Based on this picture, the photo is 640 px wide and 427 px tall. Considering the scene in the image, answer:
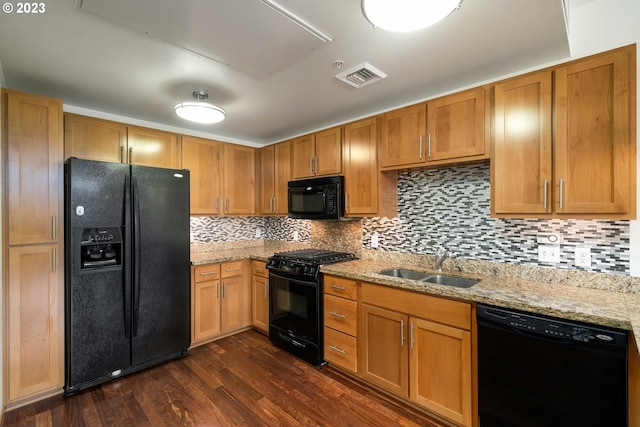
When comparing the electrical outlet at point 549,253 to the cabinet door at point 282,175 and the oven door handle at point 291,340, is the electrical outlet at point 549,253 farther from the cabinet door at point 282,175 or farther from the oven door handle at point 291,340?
the cabinet door at point 282,175

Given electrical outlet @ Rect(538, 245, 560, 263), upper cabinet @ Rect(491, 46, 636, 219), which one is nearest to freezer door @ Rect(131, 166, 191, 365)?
upper cabinet @ Rect(491, 46, 636, 219)

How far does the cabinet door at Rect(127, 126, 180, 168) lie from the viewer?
112 inches

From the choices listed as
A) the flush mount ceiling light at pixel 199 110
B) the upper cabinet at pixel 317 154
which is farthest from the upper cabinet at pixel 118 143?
the upper cabinet at pixel 317 154

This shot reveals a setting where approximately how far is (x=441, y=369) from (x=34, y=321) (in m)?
2.95

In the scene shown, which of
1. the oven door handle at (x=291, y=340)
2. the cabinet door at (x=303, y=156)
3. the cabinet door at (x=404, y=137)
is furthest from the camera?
the cabinet door at (x=303, y=156)

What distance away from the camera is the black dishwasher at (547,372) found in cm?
135

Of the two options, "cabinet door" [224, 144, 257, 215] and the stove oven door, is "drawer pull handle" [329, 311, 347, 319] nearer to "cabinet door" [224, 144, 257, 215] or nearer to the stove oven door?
the stove oven door

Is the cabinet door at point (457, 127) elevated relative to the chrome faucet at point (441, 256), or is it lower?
elevated

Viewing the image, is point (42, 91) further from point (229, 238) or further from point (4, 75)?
point (229, 238)

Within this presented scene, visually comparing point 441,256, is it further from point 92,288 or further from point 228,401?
point 92,288

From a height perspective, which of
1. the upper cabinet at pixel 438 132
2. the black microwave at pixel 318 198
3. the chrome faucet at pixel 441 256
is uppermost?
the upper cabinet at pixel 438 132

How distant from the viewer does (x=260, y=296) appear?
3332 millimetres

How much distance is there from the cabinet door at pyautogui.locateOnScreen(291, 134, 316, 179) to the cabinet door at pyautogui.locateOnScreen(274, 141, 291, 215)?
89 mm

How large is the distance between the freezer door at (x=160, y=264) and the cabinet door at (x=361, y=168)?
162cm
